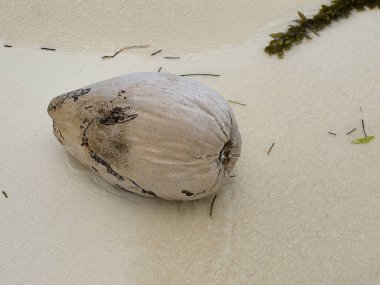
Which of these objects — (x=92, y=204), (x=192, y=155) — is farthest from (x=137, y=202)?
(x=192, y=155)

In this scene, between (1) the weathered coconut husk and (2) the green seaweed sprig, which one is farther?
(2) the green seaweed sprig

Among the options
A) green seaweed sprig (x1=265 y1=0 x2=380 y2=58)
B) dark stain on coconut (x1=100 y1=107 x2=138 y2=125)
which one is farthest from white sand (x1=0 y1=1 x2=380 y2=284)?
dark stain on coconut (x1=100 y1=107 x2=138 y2=125)

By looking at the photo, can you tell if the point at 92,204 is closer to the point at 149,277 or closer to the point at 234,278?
the point at 149,277

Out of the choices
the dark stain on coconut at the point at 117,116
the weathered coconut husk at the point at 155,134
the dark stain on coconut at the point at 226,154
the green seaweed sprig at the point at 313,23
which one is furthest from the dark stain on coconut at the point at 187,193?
the green seaweed sprig at the point at 313,23

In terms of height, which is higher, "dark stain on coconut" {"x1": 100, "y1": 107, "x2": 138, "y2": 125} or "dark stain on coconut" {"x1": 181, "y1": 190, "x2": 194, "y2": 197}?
"dark stain on coconut" {"x1": 100, "y1": 107, "x2": 138, "y2": 125}

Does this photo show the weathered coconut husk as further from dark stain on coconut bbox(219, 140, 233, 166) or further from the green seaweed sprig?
the green seaweed sprig

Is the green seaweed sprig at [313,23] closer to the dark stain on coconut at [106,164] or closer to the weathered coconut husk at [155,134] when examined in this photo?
the weathered coconut husk at [155,134]
